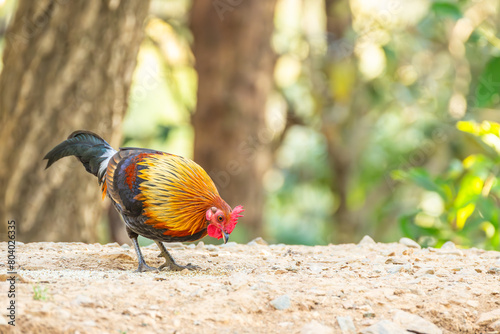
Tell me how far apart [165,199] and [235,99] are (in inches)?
181

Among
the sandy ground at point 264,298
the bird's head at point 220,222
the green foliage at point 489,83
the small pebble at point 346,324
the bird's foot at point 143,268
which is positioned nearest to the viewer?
the sandy ground at point 264,298

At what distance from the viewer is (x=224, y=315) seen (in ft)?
8.86

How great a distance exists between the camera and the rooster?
12.0 feet

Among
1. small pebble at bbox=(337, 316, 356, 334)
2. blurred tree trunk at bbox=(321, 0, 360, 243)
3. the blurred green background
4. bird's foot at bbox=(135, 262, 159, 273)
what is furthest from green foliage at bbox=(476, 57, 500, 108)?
small pebble at bbox=(337, 316, 356, 334)

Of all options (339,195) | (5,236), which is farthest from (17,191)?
(339,195)

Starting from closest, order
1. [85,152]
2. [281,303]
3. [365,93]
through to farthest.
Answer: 1. [281,303]
2. [85,152]
3. [365,93]

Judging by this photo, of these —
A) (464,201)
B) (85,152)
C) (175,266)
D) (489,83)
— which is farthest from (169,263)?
(489,83)

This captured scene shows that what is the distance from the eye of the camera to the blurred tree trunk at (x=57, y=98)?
209 inches

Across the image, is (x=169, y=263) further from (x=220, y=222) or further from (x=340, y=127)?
(x=340, y=127)

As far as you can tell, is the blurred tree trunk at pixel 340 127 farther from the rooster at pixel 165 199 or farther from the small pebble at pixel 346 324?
the small pebble at pixel 346 324

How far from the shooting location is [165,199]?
12.1 ft

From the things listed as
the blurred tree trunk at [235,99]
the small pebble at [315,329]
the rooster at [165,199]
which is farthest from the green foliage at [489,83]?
the small pebble at [315,329]

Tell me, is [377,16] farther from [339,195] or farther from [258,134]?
[258,134]

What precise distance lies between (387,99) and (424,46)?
47.3 inches
